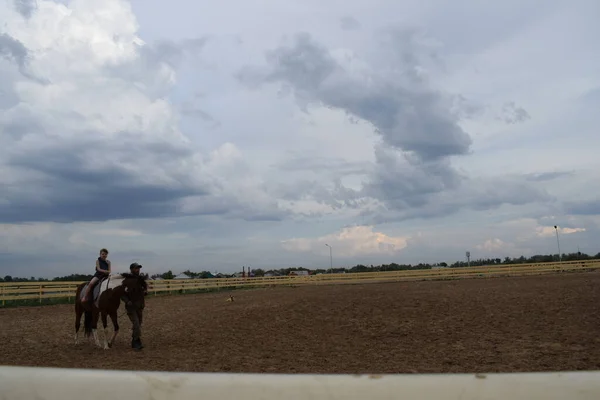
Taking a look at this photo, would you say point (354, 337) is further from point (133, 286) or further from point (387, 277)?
point (387, 277)

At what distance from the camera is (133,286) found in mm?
10844

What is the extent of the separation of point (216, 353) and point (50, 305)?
1872 centimetres

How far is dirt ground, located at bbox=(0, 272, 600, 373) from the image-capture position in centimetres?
941

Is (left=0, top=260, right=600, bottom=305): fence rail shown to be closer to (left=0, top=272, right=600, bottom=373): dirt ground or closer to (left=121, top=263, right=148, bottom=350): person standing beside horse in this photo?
(left=0, top=272, right=600, bottom=373): dirt ground

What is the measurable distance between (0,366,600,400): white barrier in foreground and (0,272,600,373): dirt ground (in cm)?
723

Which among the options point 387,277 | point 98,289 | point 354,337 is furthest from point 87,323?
point 387,277

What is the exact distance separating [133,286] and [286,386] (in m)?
10.0

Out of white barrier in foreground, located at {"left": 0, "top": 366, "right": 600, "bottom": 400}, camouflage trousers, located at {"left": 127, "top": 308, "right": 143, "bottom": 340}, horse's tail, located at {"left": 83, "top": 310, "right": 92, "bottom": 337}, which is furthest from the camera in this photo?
horse's tail, located at {"left": 83, "top": 310, "right": 92, "bottom": 337}

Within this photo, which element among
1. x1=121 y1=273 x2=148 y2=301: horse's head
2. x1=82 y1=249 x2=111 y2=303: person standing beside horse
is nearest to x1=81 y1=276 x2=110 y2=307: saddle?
x1=82 y1=249 x2=111 y2=303: person standing beside horse

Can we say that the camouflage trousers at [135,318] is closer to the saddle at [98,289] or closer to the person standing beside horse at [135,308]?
the person standing beside horse at [135,308]

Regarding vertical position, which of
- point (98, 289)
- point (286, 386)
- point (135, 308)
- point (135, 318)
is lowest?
point (135, 318)

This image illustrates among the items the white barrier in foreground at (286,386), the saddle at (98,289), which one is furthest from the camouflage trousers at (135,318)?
the white barrier in foreground at (286,386)

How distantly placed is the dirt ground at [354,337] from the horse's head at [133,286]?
121cm

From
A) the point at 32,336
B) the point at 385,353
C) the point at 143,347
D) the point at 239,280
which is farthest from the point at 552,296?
the point at 239,280
